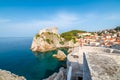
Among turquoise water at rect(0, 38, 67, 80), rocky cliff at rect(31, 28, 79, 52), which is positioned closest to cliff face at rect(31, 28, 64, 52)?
rocky cliff at rect(31, 28, 79, 52)

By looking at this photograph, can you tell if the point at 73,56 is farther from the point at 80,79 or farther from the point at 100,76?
the point at 100,76

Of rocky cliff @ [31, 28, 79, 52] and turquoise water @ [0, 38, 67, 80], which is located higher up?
rocky cliff @ [31, 28, 79, 52]

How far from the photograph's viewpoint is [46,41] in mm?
78562

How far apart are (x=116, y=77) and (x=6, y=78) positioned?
948 centimetres

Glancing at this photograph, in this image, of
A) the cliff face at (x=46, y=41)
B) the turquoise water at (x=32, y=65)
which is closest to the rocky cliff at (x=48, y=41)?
the cliff face at (x=46, y=41)

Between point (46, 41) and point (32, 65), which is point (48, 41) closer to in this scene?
point (46, 41)

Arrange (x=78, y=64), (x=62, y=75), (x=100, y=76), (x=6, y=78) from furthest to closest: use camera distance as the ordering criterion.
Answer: (x=62, y=75) → (x=78, y=64) → (x=6, y=78) → (x=100, y=76)

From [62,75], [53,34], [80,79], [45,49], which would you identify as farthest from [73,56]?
[53,34]

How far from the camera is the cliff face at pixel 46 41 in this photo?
75.6m

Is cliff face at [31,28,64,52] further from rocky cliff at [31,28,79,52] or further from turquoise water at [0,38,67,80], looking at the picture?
turquoise water at [0,38,67,80]

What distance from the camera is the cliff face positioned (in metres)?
75.6

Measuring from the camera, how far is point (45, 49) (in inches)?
2936

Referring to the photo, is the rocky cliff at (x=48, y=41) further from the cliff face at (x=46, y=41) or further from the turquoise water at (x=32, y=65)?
the turquoise water at (x=32, y=65)

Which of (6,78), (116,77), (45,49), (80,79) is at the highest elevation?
(116,77)
